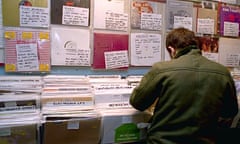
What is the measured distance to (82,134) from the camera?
1.34 m

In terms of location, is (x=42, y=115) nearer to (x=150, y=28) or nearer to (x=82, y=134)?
(x=82, y=134)

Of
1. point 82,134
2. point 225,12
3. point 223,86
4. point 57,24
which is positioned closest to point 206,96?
point 223,86

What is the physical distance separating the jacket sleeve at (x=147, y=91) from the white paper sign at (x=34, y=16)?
79 centimetres

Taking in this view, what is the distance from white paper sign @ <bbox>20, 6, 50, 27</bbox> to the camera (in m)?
1.63

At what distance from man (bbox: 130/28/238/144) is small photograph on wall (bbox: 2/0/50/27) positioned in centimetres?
82

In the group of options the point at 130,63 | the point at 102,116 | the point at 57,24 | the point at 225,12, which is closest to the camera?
the point at 102,116

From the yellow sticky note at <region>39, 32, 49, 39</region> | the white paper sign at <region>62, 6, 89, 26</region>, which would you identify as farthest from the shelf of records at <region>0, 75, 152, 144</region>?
the white paper sign at <region>62, 6, 89, 26</region>

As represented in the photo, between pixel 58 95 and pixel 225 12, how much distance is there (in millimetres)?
1691

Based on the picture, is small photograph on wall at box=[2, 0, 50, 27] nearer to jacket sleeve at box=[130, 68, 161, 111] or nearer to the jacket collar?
jacket sleeve at box=[130, 68, 161, 111]

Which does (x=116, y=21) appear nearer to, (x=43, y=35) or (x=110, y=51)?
(x=110, y=51)

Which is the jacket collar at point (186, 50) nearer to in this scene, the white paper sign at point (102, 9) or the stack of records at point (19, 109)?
the white paper sign at point (102, 9)

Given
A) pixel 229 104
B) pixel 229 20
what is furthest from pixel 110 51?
pixel 229 20

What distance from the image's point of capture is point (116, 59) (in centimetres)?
190

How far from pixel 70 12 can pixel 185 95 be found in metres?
0.96
